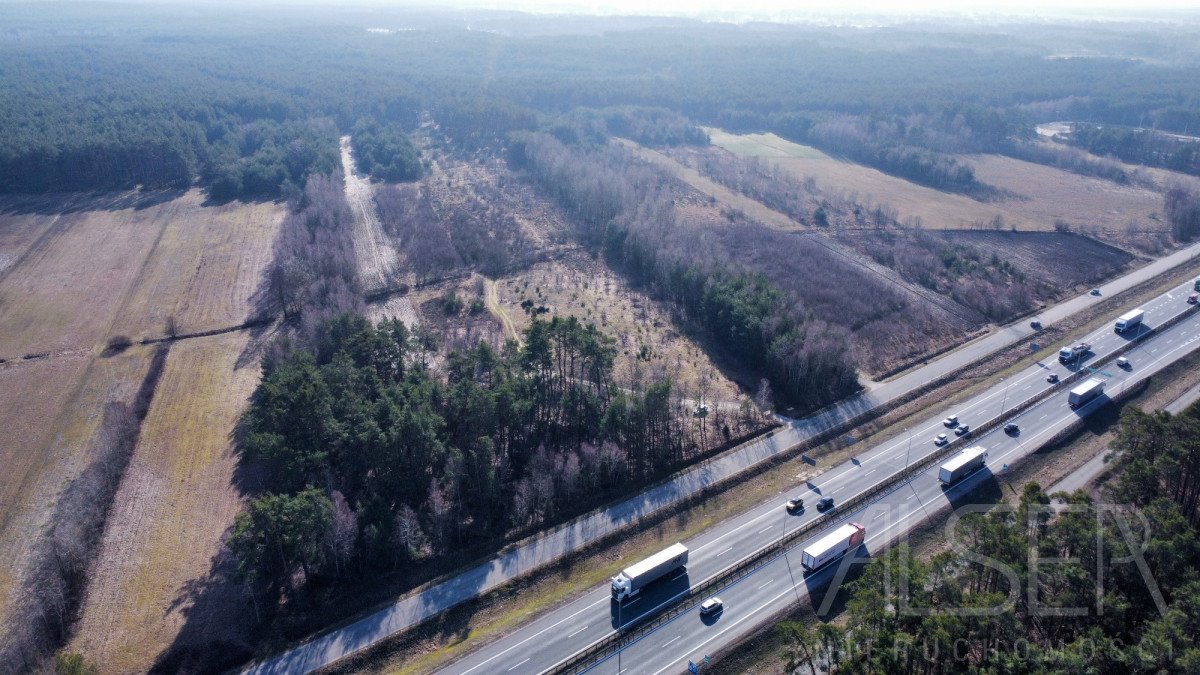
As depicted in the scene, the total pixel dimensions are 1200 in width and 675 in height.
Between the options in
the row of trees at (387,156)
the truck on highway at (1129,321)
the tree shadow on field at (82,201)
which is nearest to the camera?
the truck on highway at (1129,321)

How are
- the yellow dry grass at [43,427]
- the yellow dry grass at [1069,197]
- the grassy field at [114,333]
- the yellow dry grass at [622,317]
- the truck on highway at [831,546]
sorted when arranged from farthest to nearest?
the yellow dry grass at [1069,197] < the yellow dry grass at [622,317] < the grassy field at [114,333] < the yellow dry grass at [43,427] < the truck on highway at [831,546]

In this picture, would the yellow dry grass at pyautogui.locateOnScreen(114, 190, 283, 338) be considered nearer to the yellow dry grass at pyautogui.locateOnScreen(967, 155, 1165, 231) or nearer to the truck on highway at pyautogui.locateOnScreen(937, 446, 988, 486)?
the truck on highway at pyautogui.locateOnScreen(937, 446, 988, 486)

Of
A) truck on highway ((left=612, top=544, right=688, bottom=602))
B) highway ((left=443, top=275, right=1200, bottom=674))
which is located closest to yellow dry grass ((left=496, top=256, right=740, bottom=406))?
highway ((left=443, top=275, right=1200, bottom=674))

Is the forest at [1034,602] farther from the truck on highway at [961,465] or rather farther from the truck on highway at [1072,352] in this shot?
the truck on highway at [1072,352]

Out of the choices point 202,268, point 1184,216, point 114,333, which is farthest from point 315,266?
point 1184,216

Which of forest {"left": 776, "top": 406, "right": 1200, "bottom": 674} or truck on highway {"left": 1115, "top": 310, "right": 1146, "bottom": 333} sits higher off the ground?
forest {"left": 776, "top": 406, "right": 1200, "bottom": 674}

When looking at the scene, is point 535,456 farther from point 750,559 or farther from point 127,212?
point 127,212

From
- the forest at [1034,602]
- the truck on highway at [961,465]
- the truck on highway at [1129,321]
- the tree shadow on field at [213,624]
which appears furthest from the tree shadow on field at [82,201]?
the truck on highway at [1129,321]
